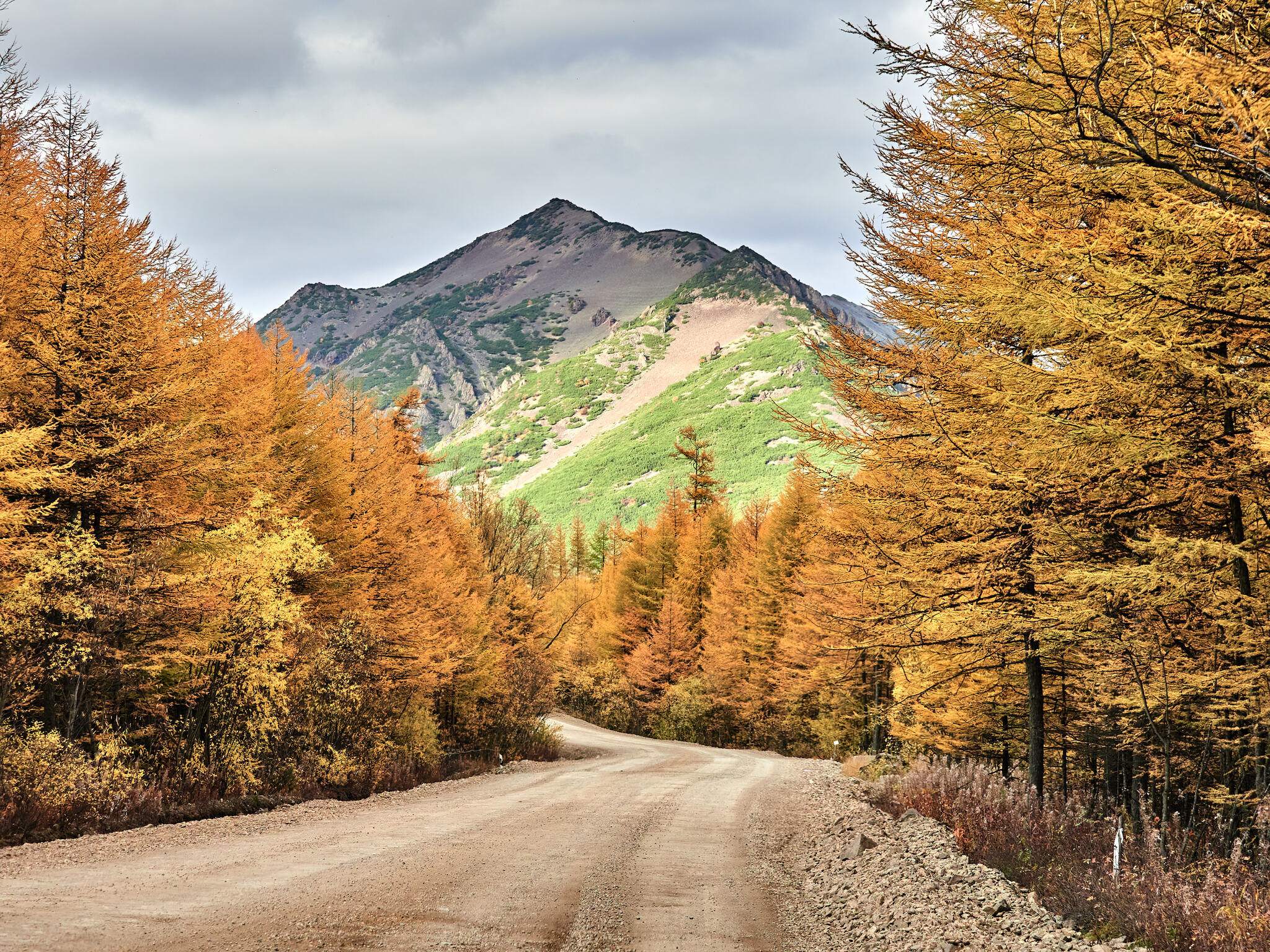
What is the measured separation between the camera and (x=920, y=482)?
10.1 meters

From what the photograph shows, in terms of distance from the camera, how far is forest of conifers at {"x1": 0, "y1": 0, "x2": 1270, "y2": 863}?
5910 millimetres

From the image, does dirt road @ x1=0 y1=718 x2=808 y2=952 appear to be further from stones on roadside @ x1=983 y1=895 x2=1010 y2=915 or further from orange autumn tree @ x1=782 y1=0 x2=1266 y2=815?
orange autumn tree @ x1=782 y1=0 x2=1266 y2=815

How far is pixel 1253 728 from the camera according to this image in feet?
24.3

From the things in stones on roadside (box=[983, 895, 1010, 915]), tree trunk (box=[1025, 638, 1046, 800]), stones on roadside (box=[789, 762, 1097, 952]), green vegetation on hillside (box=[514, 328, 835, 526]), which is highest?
green vegetation on hillside (box=[514, 328, 835, 526])

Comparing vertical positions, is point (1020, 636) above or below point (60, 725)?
A: above

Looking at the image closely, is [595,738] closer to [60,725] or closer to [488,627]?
[488,627]

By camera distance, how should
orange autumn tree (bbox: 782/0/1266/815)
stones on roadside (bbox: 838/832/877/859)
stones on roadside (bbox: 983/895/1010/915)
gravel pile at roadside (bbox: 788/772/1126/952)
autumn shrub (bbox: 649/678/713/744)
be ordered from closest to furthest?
orange autumn tree (bbox: 782/0/1266/815) < gravel pile at roadside (bbox: 788/772/1126/952) < stones on roadside (bbox: 983/895/1010/915) < stones on roadside (bbox: 838/832/877/859) < autumn shrub (bbox: 649/678/713/744)

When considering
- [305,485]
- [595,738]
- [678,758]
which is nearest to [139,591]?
[305,485]

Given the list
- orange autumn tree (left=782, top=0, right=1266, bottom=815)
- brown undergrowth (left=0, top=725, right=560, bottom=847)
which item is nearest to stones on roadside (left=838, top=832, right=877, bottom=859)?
orange autumn tree (left=782, top=0, right=1266, bottom=815)

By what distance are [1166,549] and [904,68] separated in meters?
4.53

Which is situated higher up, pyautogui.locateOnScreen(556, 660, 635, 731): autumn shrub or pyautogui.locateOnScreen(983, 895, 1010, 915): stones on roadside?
pyautogui.locateOnScreen(983, 895, 1010, 915): stones on roadside

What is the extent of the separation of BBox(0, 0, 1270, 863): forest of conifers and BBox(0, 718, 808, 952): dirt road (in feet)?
7.98

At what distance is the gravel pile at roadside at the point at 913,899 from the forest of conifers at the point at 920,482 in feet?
5.31

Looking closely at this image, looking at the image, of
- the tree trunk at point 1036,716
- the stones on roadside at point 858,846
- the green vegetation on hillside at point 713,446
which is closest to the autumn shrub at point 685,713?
the stones on roadside at point 858,846
